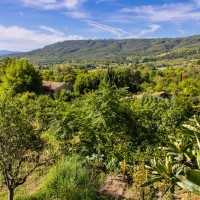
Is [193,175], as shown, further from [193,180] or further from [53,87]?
[53,87]

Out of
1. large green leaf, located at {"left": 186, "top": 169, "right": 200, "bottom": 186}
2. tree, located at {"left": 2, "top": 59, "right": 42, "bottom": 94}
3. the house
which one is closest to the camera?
large green leaf, located at {"left": 186, "top": 169, "right": 200, "bottom": 186}

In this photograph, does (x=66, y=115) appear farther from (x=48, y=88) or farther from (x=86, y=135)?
(x=48, y=88)

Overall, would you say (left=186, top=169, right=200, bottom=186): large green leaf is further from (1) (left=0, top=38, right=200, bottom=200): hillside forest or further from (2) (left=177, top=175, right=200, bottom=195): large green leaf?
(1) (left=0, top=38, right=200, bottom=200): hillside forest

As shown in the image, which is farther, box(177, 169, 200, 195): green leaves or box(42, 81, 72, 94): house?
box(42, 81, 72, 94): house

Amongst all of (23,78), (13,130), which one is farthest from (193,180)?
(23,78)

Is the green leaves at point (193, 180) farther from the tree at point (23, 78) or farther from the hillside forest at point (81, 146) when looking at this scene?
the tree at point (23, 78)

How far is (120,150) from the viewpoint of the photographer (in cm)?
974

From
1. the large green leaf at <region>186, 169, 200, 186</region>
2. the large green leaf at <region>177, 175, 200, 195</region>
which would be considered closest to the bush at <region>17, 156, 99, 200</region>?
the large green leaf at <region>177, 175, 200, 195</region>

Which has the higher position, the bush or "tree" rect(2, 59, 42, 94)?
"tree" rect(2, 59, 42, 94)

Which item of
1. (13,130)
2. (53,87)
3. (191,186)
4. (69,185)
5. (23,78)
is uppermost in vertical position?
(191,186)

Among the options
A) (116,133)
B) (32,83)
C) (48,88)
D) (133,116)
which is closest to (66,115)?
(116,133)

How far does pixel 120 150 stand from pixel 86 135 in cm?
161

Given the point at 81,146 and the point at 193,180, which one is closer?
the point at 193,180

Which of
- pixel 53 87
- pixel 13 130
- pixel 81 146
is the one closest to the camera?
pixel 13 130
